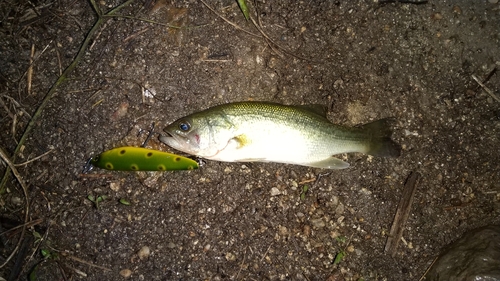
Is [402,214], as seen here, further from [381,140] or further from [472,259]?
[381,140]

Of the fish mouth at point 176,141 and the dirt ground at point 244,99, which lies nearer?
the fish mouth at point 176,141

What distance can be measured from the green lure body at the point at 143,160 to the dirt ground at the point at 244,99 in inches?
8.3

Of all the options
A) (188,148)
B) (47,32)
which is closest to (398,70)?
(188,148)

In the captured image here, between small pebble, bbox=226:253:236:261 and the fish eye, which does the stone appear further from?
the fish eye

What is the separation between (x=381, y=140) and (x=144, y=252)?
2.84 m

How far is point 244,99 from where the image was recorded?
4.25 metres

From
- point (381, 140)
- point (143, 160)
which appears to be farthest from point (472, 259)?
point (143, 160)

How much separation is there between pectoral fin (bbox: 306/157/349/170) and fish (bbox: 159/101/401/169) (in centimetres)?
1

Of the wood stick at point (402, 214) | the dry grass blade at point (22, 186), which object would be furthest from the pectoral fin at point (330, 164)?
the dry grass blade at point (22, 186)

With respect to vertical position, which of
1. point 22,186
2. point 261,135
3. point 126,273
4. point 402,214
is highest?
point 261,135

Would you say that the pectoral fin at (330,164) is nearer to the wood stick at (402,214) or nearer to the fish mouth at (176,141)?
the wood stick at (402,214)

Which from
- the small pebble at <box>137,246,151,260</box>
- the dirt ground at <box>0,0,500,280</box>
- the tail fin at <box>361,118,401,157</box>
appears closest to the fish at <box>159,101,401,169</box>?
the tail fin at <box>361,118,401,157</box>

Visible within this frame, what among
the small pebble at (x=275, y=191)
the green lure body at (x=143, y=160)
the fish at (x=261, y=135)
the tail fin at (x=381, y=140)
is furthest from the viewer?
the small pebble at (x=275, y=191)

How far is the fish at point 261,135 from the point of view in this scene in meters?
3.76
